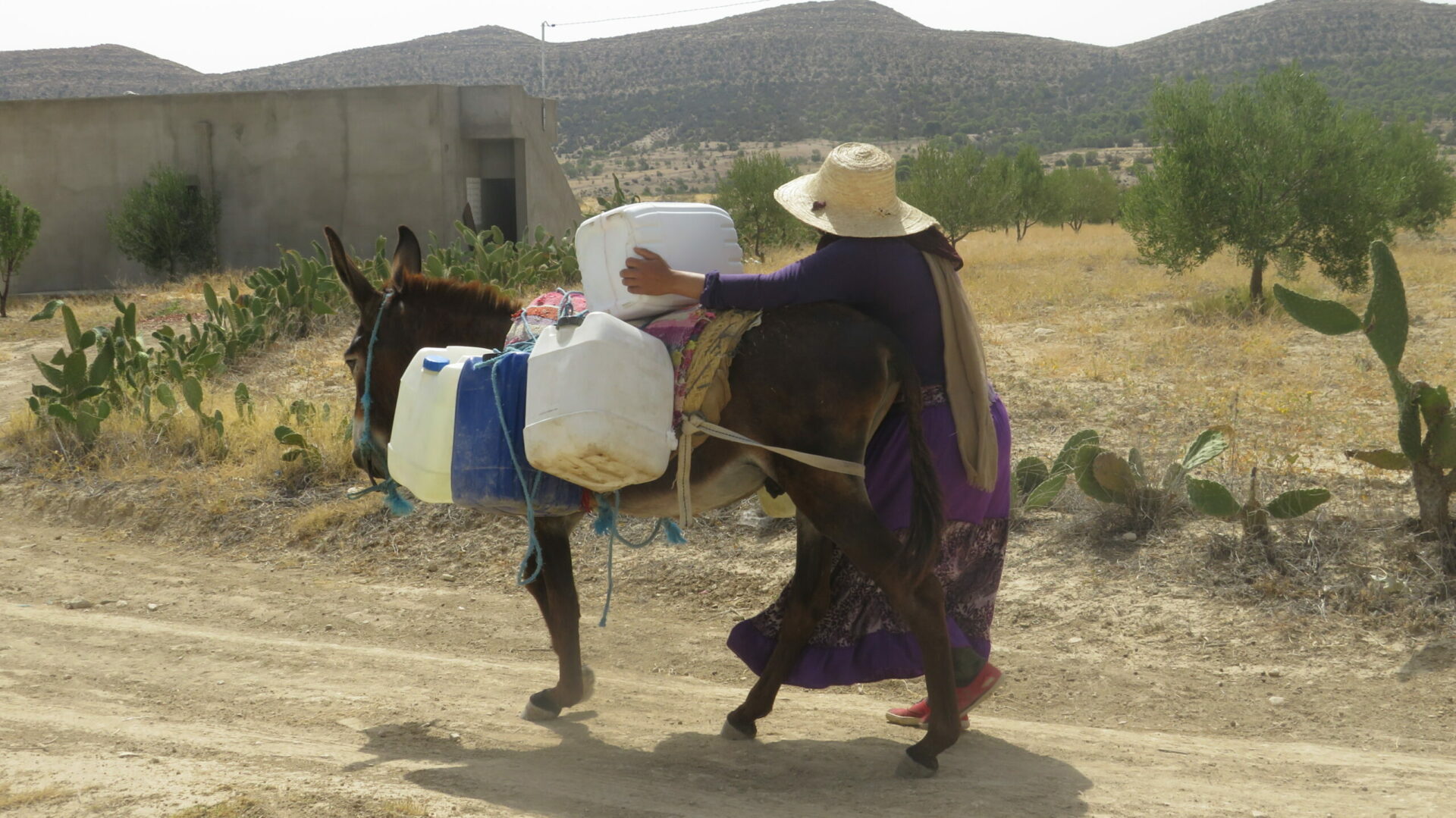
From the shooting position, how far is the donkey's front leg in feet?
14.7

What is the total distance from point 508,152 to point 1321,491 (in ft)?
66.8

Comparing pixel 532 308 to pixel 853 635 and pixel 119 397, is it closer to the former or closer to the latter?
pixel 853 635

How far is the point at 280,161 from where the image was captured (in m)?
22.8

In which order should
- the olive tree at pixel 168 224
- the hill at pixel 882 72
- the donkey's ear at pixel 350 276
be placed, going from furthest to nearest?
the hill at pixel 882 72, the olive tree at pixel 168 224, the donkey's ear at pixel 350 276

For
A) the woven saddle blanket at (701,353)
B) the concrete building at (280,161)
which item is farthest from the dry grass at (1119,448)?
the concrete building at (280,161)

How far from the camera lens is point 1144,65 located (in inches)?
3369

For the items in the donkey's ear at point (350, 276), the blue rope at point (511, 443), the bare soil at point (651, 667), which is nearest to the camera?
the bare soil at point (651, 667)

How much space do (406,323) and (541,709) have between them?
1.66 m

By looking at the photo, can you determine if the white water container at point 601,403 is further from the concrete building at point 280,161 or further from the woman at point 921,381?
the concrete building at point 280,161

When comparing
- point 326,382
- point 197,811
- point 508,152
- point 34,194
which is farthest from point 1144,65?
point 197,811

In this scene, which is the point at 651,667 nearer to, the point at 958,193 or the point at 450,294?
the point at 450,294

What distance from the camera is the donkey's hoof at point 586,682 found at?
4.62m

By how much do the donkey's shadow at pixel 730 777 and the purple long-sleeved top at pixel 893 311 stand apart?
87cm

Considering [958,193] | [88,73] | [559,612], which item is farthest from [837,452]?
[88,73]
